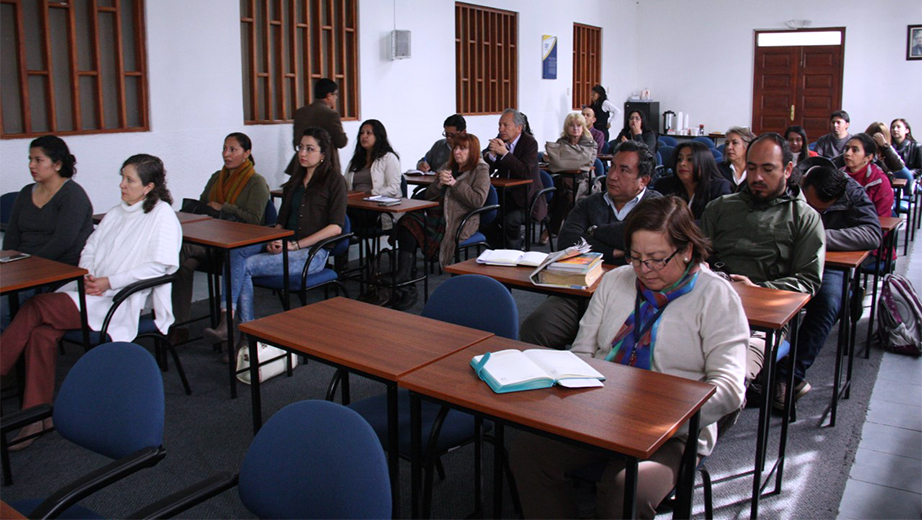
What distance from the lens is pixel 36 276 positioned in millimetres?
3178

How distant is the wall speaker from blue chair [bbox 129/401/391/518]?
6.47 meters

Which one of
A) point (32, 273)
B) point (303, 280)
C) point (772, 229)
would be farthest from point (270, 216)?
point (772, 229)

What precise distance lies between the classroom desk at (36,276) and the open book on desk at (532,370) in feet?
6.48

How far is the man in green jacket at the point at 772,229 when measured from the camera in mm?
3225

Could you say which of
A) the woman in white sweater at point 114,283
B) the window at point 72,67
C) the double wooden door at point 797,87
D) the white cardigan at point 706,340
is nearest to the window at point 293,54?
the window at point 72,67

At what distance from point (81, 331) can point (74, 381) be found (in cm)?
137

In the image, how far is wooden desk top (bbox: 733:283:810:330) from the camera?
2562 mm

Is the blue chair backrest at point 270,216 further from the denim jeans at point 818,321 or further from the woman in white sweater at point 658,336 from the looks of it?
the denim jeans at point 818,321

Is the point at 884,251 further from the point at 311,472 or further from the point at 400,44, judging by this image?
the point at 400,44

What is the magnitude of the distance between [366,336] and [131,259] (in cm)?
168

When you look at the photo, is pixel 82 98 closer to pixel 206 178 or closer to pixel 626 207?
pixel 206 178

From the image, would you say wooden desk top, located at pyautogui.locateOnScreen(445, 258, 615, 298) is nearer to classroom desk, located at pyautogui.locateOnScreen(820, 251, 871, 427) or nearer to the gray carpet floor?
the gray carpet floor

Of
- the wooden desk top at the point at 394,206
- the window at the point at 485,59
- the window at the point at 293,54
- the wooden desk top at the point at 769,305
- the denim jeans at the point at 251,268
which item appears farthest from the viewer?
the window at the point at 485,59

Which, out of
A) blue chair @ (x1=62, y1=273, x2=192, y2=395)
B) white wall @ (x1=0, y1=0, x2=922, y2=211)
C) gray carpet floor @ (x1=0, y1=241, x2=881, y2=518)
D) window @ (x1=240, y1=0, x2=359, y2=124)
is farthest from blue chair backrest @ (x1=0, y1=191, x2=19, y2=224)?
window @ (x1=240, y1=0, x2=359, y2=124)
